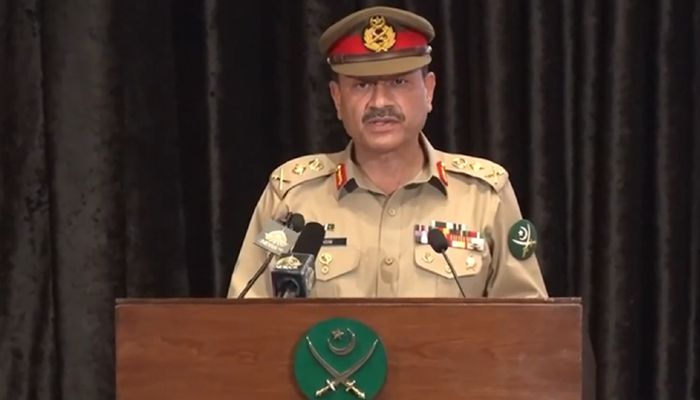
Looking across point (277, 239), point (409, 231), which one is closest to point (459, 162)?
point (409, 231)

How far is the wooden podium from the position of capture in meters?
1.08

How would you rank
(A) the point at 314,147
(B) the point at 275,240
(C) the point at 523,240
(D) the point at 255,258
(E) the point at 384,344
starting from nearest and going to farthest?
1. (E) the point at 384,344
2. (B) the point at 275,240
3. (C) the point at 523,240
4. (D) the point at 255,258
5. (A) the point at 314,147

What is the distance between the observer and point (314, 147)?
2.00m

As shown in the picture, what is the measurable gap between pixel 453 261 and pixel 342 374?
45 cm

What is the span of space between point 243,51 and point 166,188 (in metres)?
0.31

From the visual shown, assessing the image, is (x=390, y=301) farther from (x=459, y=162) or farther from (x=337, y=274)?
(x=459, y=162)

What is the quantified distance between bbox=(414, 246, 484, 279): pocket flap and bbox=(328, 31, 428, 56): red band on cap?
1.03 ft

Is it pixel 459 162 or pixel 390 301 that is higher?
pixel 459 162

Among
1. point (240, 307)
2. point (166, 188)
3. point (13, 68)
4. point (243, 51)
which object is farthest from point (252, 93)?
point (240, 307)

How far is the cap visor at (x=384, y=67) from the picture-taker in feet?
4.88

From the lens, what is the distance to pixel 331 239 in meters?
1.57

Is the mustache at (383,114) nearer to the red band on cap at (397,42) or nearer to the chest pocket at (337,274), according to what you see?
the red band on cap at (397,42)

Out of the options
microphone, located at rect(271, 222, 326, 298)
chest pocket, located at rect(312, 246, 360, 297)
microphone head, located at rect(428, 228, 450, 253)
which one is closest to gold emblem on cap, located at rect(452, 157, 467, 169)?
chest pocket, located at rect(312, 246, 360, 297)

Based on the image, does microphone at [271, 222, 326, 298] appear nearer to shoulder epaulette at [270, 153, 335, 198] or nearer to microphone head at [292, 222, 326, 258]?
microphone head at [292, 222, 326, 258]
